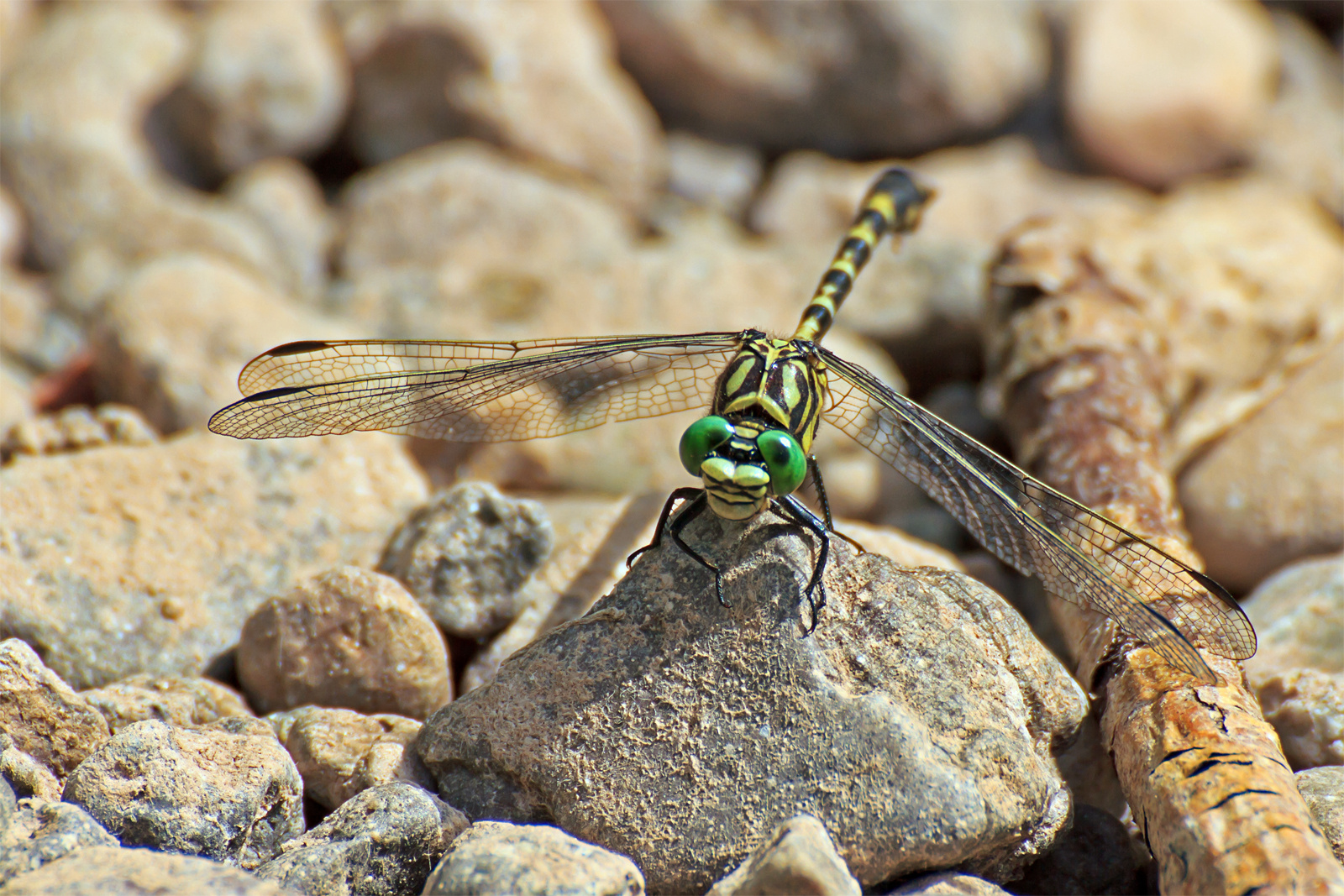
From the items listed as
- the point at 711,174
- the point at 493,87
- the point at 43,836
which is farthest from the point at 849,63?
the point at 43,836

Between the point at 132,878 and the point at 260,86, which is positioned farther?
the point at 260,86

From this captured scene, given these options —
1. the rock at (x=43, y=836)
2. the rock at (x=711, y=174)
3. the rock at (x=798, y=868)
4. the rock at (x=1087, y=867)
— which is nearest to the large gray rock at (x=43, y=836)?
the rock at (x=43, y=836)

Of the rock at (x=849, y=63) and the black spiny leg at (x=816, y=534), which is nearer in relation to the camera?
the black spiny leg at (x=816, y=534)

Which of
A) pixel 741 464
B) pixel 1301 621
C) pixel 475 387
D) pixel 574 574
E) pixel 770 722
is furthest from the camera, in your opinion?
pixel 475 387

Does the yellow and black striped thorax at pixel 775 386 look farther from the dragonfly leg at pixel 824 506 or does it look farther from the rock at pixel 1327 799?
the rock at pixel 1327 799

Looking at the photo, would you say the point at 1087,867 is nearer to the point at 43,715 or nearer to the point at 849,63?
the point at 43,715

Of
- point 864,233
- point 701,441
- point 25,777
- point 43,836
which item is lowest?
point 25,777

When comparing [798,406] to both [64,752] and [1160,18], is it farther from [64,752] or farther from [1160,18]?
Result: [1160,18]

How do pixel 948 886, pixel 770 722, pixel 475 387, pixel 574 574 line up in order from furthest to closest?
1. pixel 475 387
2. pixel 574 574
3. pixel 770 722
4. pixel 948 886
